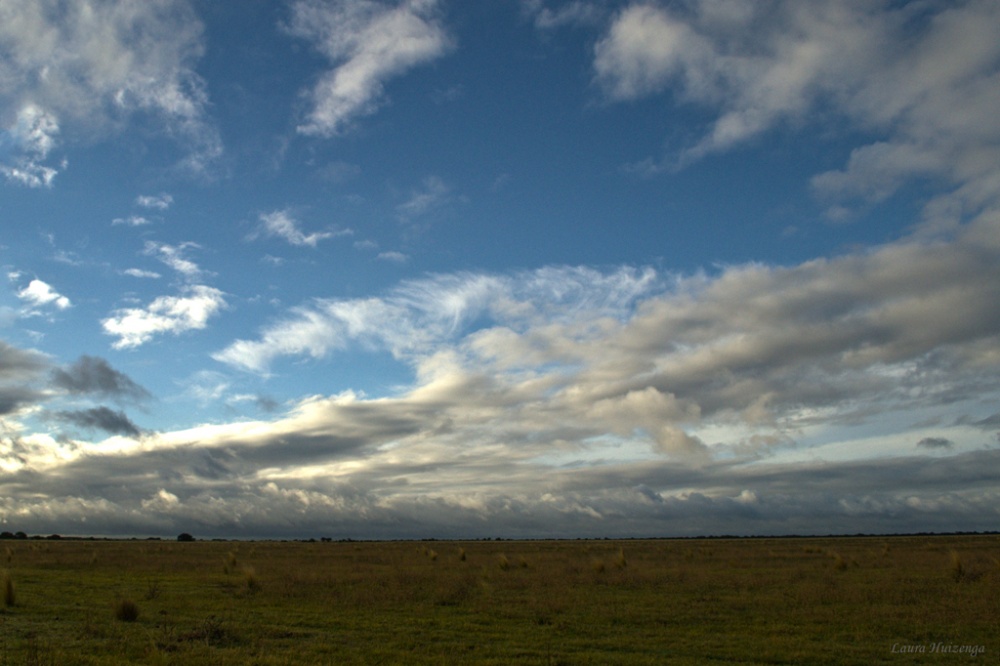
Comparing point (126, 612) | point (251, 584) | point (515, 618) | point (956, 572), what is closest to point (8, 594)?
point (126, 612)

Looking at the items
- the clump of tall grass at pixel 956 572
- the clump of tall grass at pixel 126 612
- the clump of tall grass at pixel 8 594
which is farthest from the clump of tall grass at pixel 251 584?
the clump of tall grass at pixel 956 572

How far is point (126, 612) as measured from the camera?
17.8 metres

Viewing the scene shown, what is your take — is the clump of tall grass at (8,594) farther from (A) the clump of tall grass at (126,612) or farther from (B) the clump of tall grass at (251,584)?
(B) the clump of tall grass at (251,584)

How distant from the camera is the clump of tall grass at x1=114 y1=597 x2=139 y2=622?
696 inches

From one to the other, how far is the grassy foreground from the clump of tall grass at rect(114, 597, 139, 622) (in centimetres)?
5

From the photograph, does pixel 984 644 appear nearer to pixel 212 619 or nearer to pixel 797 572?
pixel 797 572

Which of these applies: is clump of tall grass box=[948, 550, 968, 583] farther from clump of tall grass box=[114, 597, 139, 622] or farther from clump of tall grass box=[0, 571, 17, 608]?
clump of tall grass box=[0, 571, 17, 608]

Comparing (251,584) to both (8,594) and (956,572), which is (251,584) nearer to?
(8,594)

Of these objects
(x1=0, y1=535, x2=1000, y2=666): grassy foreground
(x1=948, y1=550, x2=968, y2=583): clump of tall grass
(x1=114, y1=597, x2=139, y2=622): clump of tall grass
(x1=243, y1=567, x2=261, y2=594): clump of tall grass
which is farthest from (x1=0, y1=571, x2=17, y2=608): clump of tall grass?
(x1=948, y1=550, x2=968, y2=583): clump of tall grass

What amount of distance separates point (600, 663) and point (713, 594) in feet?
38.1

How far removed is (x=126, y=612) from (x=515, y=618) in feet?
34.2

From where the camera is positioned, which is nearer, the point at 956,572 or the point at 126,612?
the point at 126,612

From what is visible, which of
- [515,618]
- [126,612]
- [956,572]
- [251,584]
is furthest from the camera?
[956,572]

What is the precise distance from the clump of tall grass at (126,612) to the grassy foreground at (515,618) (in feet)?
0.16
